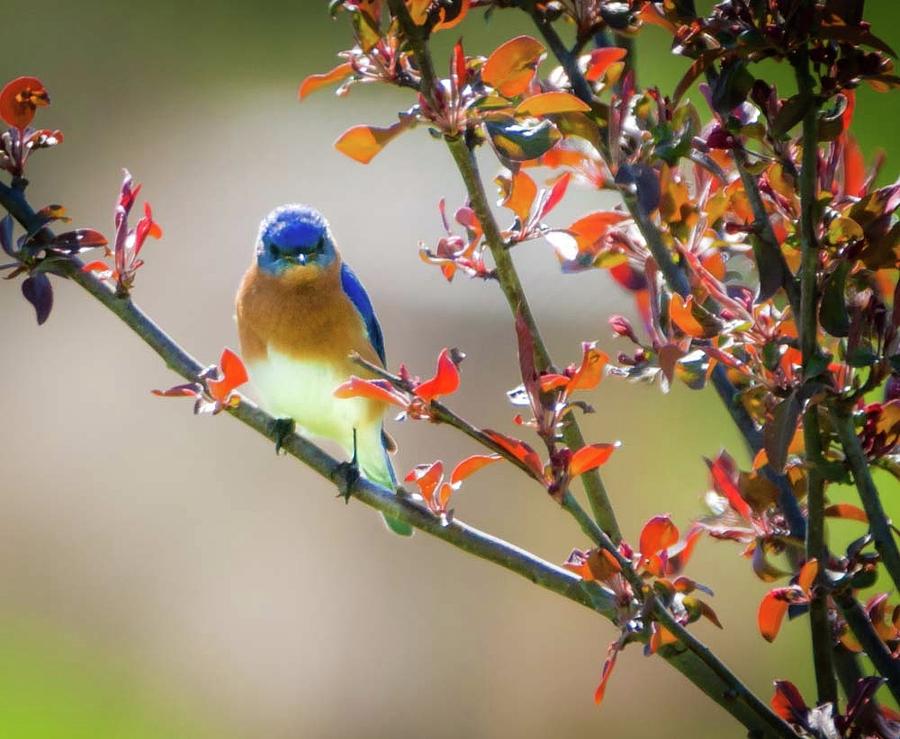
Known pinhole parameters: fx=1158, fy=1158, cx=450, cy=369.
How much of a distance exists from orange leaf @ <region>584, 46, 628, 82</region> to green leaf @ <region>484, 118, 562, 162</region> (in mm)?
→ 102

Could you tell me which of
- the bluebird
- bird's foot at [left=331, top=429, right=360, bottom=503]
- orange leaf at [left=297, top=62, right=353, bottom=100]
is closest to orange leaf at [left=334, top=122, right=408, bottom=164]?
orange leaf at [left=297, top=62, right=353, bottom=100]

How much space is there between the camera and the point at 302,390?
1.98 metres

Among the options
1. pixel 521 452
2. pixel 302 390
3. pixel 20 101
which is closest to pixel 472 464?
pixel 521 452

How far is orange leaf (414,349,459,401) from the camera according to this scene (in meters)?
0.95

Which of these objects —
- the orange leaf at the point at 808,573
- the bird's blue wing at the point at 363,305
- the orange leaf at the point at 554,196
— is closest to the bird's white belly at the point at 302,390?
the bird's blue wing at the point at 363,305

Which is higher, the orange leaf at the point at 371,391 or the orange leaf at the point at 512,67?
the orange leaf at the point at 512,67

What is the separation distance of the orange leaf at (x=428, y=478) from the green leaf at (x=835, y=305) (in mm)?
374

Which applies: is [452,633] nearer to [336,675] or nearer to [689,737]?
A: [336,675]

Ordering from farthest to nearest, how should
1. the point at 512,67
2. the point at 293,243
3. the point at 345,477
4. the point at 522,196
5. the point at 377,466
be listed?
the point at 377,466, the point at 293,243, the point at 345,477, the point at 522,196, the point at 512,67

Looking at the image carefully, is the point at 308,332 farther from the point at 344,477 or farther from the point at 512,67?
the point at 512,67

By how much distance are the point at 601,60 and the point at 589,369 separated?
11.3 inches

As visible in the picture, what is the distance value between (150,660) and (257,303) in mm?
1009

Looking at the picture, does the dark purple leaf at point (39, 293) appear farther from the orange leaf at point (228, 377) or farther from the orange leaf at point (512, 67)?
the orange leaf at point (512, 67)

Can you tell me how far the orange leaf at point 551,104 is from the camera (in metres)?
0.93
